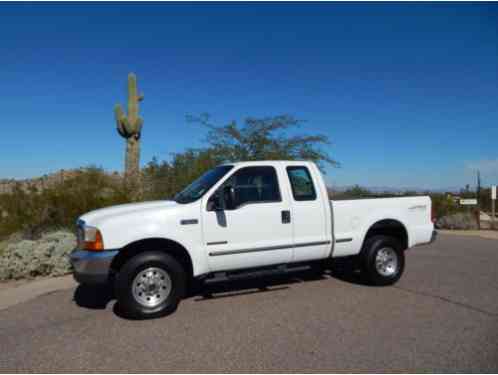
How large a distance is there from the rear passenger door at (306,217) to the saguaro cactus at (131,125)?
9.35 metres

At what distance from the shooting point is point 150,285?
4.38m

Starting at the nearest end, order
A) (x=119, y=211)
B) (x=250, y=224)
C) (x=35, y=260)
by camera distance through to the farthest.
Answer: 1. (x=119, y=211)
2. (x=250, y=224)
3. (x=35, y=260)

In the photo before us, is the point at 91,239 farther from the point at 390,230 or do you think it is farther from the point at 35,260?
the point at 390,230

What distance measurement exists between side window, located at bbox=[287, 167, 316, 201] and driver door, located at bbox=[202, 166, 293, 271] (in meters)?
0.26

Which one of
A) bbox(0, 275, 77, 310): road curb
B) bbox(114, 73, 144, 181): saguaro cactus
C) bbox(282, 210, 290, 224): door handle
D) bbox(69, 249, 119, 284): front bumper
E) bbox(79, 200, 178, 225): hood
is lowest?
bbox(0, 275, 77, 310): road curb

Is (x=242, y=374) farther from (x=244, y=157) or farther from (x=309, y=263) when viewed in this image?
(x=244, y=157)

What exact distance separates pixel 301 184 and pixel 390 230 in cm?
196

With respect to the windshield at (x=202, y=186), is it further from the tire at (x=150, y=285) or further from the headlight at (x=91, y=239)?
the headlight at (x=91, y=239)

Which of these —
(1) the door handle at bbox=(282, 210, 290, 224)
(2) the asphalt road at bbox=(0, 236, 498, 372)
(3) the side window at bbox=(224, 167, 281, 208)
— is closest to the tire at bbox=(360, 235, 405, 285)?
(2) the asphalt road at bbox=(0, 236, 498, 372)

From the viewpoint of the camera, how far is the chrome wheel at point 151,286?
4.32m

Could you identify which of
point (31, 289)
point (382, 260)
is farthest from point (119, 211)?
point (382, 260)

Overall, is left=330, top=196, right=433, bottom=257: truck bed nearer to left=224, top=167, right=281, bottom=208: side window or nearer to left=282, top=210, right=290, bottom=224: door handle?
left=282, top=210, right=290, bottom=224: door handle

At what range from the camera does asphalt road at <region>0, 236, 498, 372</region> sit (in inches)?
125

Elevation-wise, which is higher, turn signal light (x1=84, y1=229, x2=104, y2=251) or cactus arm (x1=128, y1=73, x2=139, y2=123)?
cactus arm (x1=128, y1=73, x2=139, y2=123)
